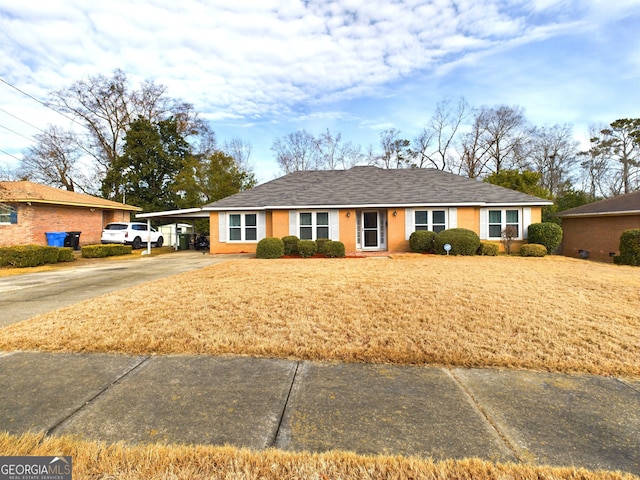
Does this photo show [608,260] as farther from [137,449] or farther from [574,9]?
[137,449]

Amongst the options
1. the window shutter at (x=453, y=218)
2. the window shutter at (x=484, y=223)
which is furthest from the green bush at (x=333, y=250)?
the window shutter at (x=484, y=223)

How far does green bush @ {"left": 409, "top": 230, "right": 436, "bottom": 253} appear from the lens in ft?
47.9

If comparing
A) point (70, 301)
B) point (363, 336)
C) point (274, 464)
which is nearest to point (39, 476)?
point (274, 464)

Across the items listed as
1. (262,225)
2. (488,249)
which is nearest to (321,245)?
(262,225)

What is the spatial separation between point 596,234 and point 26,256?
24.9 metres

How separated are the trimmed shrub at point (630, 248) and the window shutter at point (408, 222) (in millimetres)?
7768

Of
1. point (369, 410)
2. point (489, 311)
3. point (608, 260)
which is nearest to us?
point (369, 410)

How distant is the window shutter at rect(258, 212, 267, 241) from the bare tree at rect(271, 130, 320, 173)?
17.7 m

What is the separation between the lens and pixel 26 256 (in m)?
12.2

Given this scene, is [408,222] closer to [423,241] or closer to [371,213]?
[423,241]

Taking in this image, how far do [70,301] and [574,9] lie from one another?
15.6 metres

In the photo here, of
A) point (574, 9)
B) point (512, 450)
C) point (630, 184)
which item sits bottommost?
point (512, 450)

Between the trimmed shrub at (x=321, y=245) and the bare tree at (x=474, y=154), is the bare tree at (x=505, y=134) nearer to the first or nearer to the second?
the bare tree at (x=474, y=154)

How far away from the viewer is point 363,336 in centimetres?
418
